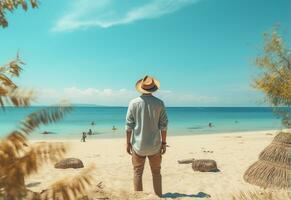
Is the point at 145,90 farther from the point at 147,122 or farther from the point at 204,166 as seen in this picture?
the point at 204,166

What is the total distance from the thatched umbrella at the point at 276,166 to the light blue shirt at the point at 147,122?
9.89 feet

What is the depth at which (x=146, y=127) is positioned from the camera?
6.76m

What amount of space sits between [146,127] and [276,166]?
11.2 ft

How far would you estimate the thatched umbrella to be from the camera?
821 cm

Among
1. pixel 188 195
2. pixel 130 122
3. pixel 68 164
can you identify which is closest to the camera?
pixel 130 122

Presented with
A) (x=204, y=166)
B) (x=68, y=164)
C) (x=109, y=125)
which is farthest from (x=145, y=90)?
(x=109, y=125)

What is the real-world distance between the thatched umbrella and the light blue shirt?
3015 millimetres

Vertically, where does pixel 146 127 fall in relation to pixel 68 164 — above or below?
Result: above

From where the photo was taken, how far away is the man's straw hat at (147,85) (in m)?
6.91

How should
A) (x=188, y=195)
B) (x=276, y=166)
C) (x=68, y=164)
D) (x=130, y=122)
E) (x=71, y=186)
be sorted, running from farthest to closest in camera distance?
(x=68, y=164)
(x=276, y=166)
(x=188, y=195)
(x=130, y=122)
(x=71, y=186)

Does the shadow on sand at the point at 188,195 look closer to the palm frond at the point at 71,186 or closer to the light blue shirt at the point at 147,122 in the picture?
the light blue shirt at the point at 147,122

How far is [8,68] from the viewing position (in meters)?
1.97

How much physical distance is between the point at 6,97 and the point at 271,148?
26.5ft

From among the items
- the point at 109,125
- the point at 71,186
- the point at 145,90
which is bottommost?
the point at 109,125
